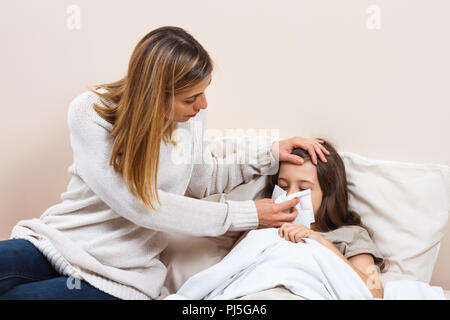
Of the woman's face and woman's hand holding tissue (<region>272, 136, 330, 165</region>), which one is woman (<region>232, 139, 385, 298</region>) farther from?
the woman's face

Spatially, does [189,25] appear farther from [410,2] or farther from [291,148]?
[410,2]

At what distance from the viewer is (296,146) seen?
144 centimetres

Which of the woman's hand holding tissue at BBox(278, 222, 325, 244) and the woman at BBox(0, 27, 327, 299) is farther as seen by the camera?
the woman's hand holding tissue at BBox(278, 222, 325, 244)

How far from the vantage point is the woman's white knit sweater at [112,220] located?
1.20 metres

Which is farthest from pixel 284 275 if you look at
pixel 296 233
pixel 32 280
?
pixel 32 280

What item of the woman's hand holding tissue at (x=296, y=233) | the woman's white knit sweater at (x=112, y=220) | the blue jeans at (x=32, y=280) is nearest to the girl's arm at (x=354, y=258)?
the woman's hand holding tissue at (x=296, y=233)

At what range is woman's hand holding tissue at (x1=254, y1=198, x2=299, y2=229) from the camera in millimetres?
1315

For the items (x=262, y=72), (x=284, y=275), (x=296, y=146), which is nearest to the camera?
(x=284, y=275)

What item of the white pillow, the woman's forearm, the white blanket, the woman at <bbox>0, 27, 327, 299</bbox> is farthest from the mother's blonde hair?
the white pillow

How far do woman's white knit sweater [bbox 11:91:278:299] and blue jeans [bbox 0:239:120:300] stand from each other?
21 mm

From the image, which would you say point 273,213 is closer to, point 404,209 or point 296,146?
point 296,146

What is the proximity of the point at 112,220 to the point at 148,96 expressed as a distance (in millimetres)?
408

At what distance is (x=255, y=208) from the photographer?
133cm

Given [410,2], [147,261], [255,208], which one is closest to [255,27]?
[410,2]
